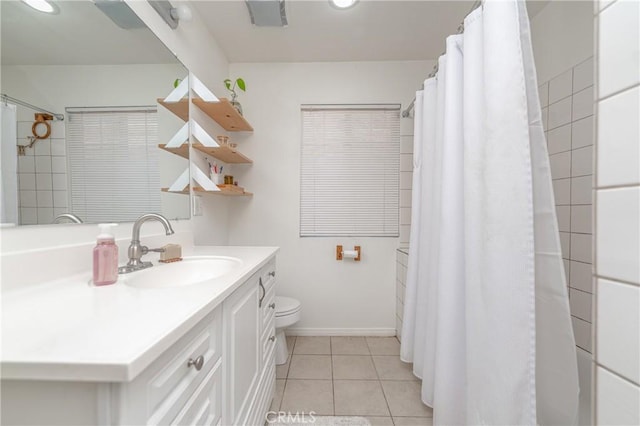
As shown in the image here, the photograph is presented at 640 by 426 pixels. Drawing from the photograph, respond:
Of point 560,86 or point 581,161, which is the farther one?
point 560,86

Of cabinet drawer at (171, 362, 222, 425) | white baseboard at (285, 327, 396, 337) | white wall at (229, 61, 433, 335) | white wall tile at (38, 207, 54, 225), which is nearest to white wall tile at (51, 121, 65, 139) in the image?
white wall tile at (38, 207, 54, 225)

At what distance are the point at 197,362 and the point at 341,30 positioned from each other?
2.10 meters

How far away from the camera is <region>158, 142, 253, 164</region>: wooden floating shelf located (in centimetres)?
139

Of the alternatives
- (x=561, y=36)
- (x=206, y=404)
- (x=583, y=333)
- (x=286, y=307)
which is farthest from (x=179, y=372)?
(x=561, y=36)

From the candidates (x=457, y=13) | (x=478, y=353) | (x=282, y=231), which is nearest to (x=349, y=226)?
(x=282, y=231)

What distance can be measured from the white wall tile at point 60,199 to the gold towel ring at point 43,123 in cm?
17

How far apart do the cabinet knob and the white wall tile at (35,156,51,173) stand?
74cm

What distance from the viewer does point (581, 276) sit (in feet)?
4.33

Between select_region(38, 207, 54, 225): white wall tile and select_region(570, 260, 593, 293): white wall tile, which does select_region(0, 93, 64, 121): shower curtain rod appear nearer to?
select_region(38, 207, 54, 225): white wall tile

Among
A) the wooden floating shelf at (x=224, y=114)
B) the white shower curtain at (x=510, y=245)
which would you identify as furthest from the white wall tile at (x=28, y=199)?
the white shower curtain at (x=510, y=245)

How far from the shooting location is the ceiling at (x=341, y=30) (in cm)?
162

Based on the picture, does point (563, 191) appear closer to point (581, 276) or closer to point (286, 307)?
point (581, 276)

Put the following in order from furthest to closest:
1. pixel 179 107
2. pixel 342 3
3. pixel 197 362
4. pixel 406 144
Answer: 1. pixel 406 144
2. pixel 342 3
3. pixel 179 107
4. pixel 197 362

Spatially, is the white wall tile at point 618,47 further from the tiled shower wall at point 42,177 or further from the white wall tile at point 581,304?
the white wall tile at point 581,304
